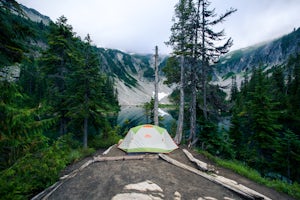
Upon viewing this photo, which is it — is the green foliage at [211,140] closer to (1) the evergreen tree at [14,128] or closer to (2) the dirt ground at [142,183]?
(2) the dirt ground at [142,183]

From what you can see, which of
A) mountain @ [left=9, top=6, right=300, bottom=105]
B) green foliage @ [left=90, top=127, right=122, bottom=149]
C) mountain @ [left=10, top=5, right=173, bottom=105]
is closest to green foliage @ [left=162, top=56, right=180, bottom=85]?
green foliage @ [left=90, top=127, right=122, bottom=149]

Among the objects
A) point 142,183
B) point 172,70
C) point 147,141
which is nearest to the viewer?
point 142,183

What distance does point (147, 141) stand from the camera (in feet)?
27.9

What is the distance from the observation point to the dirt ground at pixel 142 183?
4.35 metres

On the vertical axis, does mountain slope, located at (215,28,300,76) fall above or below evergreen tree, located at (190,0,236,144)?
above

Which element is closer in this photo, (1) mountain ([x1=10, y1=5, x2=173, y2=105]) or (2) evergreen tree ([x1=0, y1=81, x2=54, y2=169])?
(2) evergreen tree ([x1=0, y1=81, x2=54, y2=169])

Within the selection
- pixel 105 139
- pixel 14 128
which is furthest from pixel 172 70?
pixel 14 128

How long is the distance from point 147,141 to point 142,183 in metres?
3.61

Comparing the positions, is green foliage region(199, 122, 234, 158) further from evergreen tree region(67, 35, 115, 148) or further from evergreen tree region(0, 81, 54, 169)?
evergreen tree region(0, 81, 54, 169)

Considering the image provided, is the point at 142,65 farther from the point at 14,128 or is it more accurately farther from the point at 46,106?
the point at 14,128

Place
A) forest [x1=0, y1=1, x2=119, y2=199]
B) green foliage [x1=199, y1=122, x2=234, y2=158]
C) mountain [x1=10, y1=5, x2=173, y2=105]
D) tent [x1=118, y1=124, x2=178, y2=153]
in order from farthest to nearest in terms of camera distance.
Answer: mountain [x1=10, y1=5, x2=173, y2=105] < green foliage [x1=199, y1=122, x2=234, y2=158] < tent [x1=118, y1=124, x2=178, y2=153] < forest [x1=0, y1=1, x2=119, y2=199]

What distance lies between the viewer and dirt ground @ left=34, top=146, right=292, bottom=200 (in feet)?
14.3

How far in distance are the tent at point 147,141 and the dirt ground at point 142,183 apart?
59.9 inches

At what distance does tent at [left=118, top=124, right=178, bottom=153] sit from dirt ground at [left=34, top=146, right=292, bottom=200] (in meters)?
1.52
